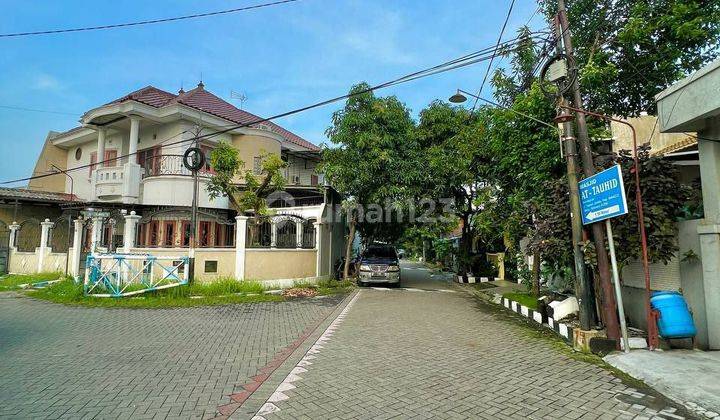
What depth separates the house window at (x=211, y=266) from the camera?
12773mm

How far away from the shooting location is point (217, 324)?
8.23m

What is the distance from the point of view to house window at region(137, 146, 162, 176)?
17125 mm

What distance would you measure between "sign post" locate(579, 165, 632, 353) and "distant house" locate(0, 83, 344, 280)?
401 inches

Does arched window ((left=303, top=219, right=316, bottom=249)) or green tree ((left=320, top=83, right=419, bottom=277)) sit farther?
arched window ((left=303, top=219, right=316, bottom=249))

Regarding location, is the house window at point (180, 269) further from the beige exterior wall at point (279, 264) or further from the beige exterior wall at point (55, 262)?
the beige exterior wall at point (55, 262)

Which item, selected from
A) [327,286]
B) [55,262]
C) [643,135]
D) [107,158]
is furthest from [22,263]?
[643,135]

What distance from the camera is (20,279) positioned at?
49.6 feet

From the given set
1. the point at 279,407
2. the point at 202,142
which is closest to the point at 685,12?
the point at 279,407

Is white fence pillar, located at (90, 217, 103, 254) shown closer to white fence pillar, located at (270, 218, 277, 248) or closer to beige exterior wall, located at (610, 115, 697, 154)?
white fence pillar, located at (270, 218, 277, 248)

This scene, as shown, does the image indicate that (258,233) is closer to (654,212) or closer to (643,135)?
(654,212)

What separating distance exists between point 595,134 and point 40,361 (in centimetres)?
1025

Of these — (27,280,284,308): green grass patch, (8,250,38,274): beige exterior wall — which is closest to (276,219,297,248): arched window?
(27,280,284,308): green grass patch

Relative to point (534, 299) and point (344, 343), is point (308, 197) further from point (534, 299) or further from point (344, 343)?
point (344, 343)

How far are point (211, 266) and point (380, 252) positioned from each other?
7.44 metres
